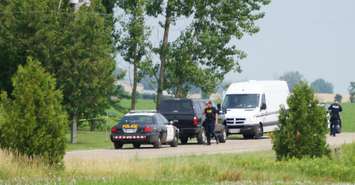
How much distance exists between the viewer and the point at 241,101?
2160 inches

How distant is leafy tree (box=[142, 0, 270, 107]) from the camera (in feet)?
220

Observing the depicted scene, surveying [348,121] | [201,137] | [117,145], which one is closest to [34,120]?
[117,145]

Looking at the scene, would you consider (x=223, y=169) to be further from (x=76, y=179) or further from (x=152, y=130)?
(x=152, y=130)

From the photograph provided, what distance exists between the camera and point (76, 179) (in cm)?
2139

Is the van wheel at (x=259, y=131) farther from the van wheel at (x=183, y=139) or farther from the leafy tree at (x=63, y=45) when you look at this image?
the leafy tree at (x=63, y=45)

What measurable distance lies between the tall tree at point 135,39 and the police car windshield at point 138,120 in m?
20.6

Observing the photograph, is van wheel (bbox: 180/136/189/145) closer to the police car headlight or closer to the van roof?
the police car headlight

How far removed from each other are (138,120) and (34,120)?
19.8 m

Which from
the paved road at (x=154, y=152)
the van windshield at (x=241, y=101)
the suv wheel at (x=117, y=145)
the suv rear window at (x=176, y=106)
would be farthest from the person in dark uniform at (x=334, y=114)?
the suv wheel at (x=117, y=145)

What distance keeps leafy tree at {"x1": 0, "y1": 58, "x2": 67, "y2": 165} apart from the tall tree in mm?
39861

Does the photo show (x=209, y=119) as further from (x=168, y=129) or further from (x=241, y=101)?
(x=241, y=101)

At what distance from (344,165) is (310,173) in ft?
6.91

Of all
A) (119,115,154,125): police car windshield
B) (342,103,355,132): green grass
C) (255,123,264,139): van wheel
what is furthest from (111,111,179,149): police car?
(342,103,355,132): green grass

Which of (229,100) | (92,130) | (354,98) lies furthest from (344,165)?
(354,98)
